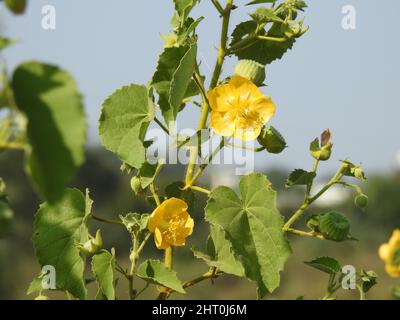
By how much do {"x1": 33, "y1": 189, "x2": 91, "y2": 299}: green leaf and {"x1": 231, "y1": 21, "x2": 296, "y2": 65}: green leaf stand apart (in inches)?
18.3

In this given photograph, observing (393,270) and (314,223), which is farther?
(314,223)

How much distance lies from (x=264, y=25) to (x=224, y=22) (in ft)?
0.42

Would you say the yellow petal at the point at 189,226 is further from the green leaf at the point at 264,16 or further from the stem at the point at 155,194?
the green leaf at the point at 264,16

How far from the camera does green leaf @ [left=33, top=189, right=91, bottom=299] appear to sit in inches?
59.4

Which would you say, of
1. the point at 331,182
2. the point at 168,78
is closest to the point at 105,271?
the point at 168,78

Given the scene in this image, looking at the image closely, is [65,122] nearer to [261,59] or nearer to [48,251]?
[48,251]

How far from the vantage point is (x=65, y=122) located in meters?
0.76

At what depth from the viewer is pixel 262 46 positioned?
1.71 meters

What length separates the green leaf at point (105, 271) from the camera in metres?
1.46

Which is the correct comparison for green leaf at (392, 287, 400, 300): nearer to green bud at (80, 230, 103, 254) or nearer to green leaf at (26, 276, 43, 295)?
green bud at (80, 230, 103, 254)

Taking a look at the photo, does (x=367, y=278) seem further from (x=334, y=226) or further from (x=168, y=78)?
(x=168, y=78)

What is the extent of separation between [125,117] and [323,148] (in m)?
0.42

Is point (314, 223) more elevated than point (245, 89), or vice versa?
point (245, 89)

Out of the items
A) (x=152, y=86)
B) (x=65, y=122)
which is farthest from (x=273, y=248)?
(x=65, y=122)
